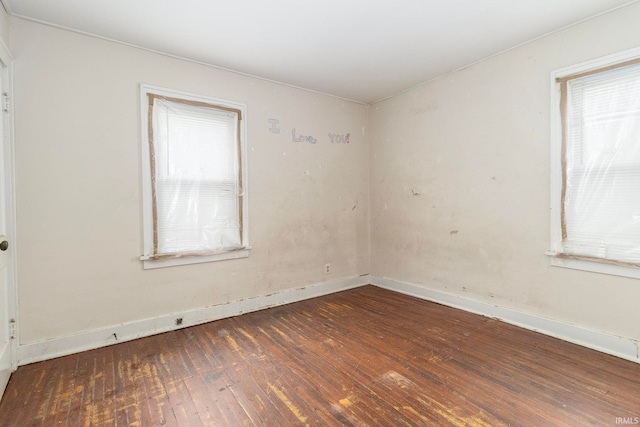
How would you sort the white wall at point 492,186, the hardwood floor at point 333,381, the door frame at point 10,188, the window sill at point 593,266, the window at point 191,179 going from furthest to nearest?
1. the window at point 191,179
2. the white wall at point 492,186
3. the window sill at point 593,266
4. the door frame at point 10,188
5. the hardwood floor at point 333,381

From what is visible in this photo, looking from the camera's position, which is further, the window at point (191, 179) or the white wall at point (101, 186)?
the window at point (191, 179)

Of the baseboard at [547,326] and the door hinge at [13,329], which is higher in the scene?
the door hinge at [13,329]

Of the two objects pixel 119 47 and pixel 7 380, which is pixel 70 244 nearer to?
pixel 7 380

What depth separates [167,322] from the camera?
2.90 metres

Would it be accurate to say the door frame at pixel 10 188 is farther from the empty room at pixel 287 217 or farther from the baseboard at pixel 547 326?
the baseboard at pixel 547 326

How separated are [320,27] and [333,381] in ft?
8.94

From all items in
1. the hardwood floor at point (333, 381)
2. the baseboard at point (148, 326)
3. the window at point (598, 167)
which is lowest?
the hardwood floor at point (333, 381)

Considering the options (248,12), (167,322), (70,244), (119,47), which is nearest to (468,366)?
(167,322)

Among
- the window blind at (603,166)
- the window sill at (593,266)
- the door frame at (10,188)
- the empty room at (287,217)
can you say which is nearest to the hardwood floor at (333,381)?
the empty room at (287,217)

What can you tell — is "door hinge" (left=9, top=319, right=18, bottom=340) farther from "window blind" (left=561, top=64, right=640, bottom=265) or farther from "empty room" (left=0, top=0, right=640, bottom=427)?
"window blind" (left=561, top=64, right=640, bottom=265)

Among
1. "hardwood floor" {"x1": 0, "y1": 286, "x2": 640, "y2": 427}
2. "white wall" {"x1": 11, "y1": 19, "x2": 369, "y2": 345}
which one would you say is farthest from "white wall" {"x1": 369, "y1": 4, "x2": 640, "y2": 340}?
"white wall" {"x1": 11, "y1": 19, "x2": 369, "y2": 345}

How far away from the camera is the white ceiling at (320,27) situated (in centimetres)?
222

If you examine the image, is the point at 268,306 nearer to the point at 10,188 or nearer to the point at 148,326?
the point at 148,326

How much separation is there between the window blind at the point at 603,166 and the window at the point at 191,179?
3.09 metres
